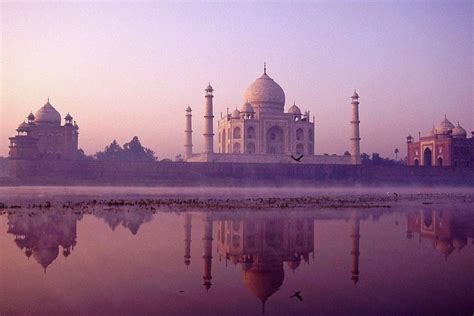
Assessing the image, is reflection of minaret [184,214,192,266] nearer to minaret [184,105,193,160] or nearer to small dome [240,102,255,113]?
small dome [240,102,255,113]

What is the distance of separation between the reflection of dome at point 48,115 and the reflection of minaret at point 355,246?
31385mm

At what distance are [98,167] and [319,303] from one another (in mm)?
26888

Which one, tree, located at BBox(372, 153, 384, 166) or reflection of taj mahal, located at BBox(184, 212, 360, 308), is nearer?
reflection of taj mahal, located at BBox(184, 212, 360, 308)

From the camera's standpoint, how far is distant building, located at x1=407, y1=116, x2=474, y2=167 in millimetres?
41625

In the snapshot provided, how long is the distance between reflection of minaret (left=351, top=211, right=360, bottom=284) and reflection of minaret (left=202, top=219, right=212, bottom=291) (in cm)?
173

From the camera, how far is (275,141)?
41.2m

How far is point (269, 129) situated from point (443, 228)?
101 ft

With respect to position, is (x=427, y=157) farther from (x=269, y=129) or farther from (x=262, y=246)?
(x=262, y=246)

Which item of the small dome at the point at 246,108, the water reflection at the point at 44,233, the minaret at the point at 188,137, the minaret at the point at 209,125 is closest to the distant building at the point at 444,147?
the small dome at the point at 246,108

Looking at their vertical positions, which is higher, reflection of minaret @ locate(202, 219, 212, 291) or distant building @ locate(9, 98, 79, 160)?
distant building @ locate(9, 98, 79, 160)

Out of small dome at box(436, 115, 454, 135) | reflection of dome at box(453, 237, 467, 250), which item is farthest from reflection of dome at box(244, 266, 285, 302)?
small dome at box(436, 115, 454, 135)

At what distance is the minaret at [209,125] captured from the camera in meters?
35.5

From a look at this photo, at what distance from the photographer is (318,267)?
6320 millimetres

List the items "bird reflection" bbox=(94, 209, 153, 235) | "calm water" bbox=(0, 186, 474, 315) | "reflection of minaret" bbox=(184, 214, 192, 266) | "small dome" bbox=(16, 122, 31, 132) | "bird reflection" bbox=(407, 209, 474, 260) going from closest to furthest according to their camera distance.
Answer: "calm water" bbox=(0, 186, 474, 315)
"reflection of minaret" bbox=(184, 214, 192, 266)
"bird reflection" bbox=(407, 209, 474, 260)
"bird reflection" bbox=(94, 209, 153, 235)
"small dome" bbox=(16, 122, 31, 132)
